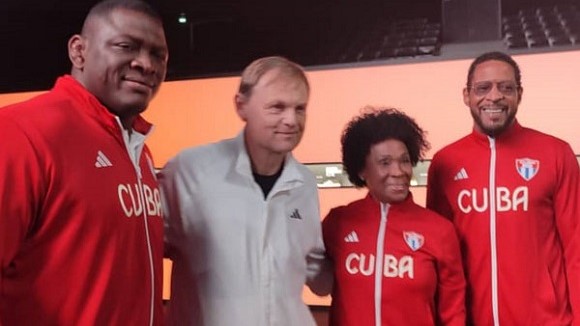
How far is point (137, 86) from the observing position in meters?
1.40

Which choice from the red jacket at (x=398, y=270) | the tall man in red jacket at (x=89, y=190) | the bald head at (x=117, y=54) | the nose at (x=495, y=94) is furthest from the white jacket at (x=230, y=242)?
the nose at (x=495, y=94)

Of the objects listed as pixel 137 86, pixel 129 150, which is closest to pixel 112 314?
pixel 129 150

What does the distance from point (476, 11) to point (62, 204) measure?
518 centimetres

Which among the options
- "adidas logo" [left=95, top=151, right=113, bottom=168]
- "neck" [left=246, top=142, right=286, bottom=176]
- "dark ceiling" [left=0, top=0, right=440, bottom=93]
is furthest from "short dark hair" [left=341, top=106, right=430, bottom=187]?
"dark ceiling" [left=0, top=0, right=440, bottom=93]

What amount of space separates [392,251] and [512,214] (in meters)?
0.40

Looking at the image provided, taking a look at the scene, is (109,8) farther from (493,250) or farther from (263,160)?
(493,250)

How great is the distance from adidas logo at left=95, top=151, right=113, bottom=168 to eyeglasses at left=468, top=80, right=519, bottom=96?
122 cm

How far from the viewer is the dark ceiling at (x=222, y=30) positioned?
22.4 feet

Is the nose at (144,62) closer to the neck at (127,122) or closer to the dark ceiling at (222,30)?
the neck at (127,122)

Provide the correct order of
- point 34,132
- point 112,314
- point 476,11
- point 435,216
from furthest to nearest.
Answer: point 476,11 → point 435,216 → point 112,314 → point 34,132

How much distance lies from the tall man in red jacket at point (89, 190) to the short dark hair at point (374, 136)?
30.9 inches

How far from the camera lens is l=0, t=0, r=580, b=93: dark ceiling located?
6.84 m

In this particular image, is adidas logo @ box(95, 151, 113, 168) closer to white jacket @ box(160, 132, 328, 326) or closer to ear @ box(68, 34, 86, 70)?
ear @ box(68, 34, 86, 70)

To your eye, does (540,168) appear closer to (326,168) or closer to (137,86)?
(137,86)
